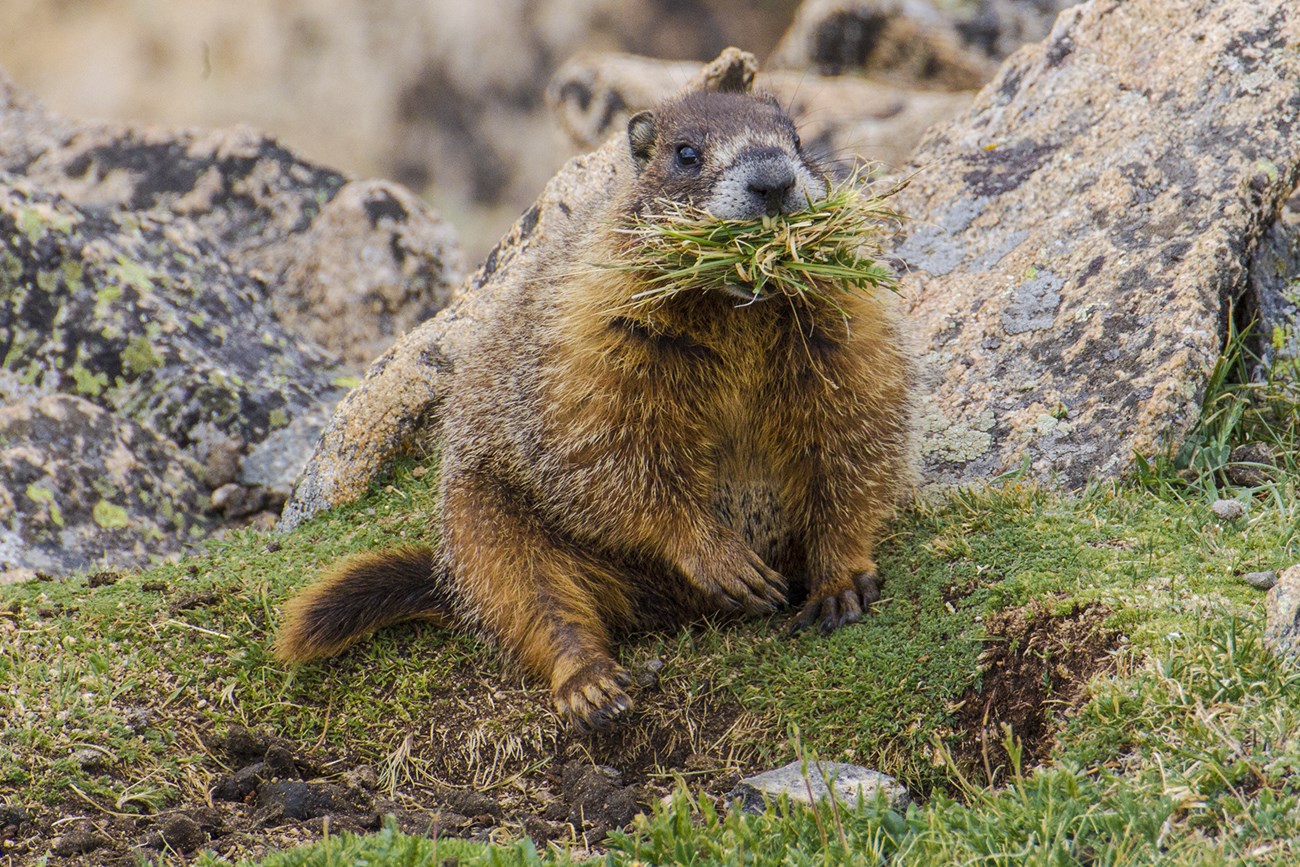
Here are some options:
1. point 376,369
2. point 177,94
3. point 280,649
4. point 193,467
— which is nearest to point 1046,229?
point 376,369

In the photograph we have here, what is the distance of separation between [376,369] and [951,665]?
133 inches

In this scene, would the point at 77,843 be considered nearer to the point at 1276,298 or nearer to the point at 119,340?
the point at 119,340

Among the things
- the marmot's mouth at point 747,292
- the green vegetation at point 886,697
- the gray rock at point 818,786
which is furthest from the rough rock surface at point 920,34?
the gray rock at point 818,786

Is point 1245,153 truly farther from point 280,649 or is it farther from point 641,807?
point 280,649

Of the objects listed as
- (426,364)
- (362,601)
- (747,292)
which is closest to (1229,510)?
(747,292)

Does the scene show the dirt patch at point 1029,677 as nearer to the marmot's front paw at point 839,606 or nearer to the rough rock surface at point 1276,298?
the marmot's front paw at point 839,606

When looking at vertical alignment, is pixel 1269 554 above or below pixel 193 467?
above

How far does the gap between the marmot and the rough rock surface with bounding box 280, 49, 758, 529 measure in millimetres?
885

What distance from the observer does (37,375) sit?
6.65 m

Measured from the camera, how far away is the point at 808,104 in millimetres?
10945

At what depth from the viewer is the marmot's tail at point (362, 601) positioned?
4.49 metres

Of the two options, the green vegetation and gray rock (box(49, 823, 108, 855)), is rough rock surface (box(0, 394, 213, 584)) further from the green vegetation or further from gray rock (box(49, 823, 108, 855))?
gray rock (box(49, 823, 108, 855))

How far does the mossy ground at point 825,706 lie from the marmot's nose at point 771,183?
1352 mm

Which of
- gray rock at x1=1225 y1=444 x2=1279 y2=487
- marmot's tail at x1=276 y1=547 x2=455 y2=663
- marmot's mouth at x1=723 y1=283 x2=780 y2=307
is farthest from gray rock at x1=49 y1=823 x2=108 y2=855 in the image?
gray rock at x1=1225 y1=444 x2=1279 y2=487
